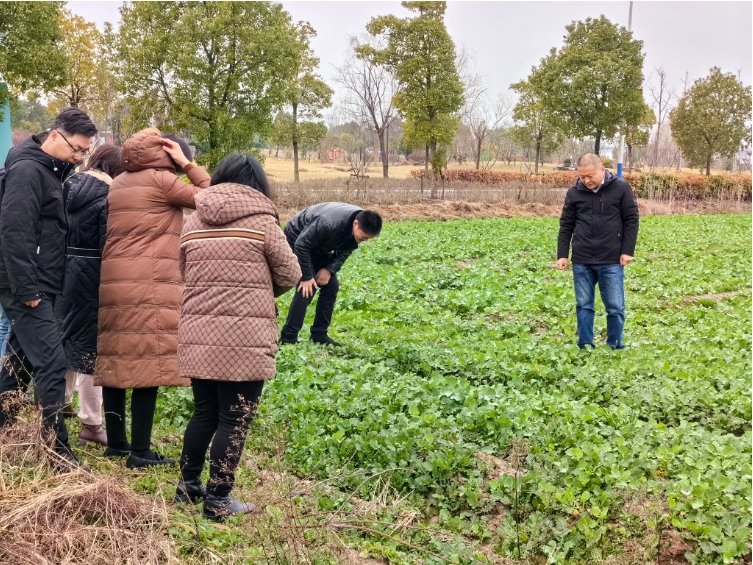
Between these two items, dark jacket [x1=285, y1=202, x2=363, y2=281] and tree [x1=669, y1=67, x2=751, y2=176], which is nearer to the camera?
dark jacket [x1=285, y1=202, x2=363, y2=281]

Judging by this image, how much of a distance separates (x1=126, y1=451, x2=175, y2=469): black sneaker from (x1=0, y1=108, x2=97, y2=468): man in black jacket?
0.39m

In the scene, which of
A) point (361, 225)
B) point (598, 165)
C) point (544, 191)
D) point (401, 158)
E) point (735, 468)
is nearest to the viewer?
point (735, 468)

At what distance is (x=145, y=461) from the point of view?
425 cm

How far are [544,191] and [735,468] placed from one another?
27.8m

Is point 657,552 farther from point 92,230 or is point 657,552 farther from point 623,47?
point 623,47

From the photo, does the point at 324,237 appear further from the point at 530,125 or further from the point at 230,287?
the point at 530,125

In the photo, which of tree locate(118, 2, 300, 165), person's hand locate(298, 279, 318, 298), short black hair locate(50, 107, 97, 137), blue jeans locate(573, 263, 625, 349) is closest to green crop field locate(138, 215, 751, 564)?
blue jeans locate(573, 263, 625, 349)

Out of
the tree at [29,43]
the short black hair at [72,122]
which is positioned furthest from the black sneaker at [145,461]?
the tree at [29,43]

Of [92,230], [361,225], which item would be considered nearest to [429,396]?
[361,225]

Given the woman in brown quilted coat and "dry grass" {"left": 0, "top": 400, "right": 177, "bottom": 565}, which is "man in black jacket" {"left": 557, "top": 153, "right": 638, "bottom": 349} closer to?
the woman in brown quilted coat

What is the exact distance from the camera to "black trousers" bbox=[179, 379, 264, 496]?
3.47m

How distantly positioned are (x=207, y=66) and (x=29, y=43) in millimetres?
5367

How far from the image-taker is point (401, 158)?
2830 inches

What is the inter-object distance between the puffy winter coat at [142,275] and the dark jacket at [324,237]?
2568 mm
